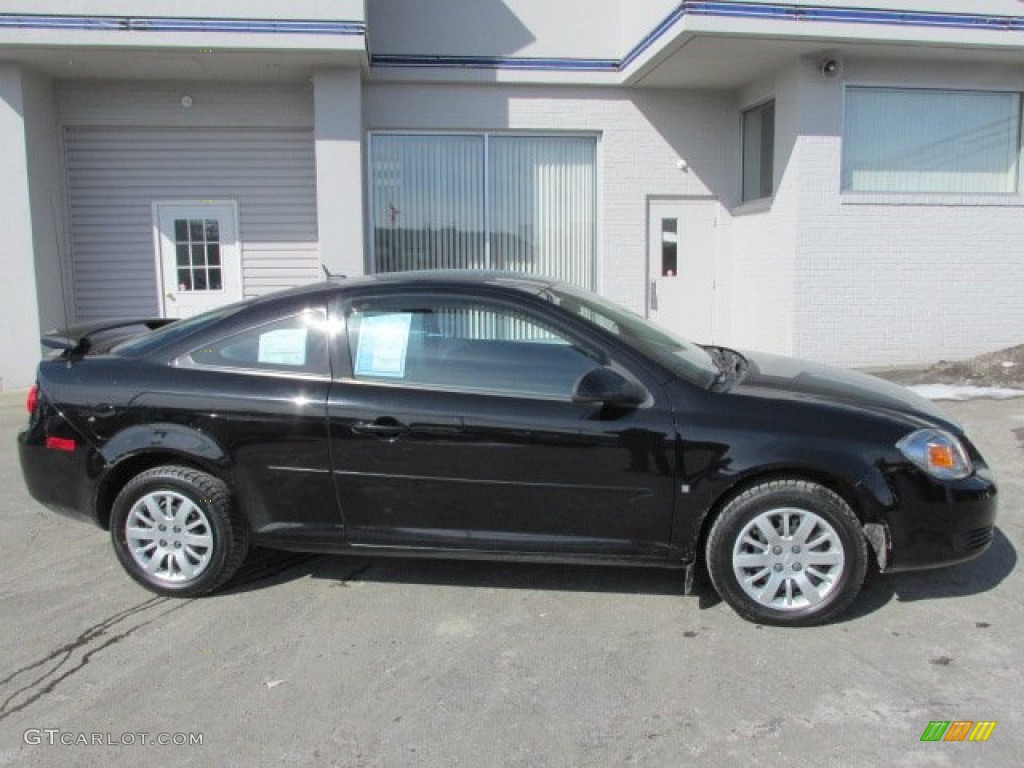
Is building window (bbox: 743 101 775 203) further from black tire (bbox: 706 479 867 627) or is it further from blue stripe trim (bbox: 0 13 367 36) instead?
black tire (bbox: 706 479 867 627)

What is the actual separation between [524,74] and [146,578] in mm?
8742

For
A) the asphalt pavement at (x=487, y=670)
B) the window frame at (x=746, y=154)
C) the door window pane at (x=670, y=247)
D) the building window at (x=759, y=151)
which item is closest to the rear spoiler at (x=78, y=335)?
the asphalt pavement at (x=487, y=670)

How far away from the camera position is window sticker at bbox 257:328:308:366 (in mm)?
4254

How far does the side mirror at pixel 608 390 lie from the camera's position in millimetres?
3859

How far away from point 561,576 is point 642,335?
4.28ft

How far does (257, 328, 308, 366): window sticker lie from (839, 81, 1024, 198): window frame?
321 inches

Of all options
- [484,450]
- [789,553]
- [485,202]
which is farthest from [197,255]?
[789,553]

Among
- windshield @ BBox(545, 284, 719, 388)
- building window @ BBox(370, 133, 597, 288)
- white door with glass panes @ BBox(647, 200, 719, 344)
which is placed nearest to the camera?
windshield @ BBox(545, 284, 719, 388)

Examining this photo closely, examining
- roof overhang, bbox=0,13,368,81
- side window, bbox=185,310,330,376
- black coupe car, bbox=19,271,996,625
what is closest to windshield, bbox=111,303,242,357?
black coupe car, bbox=19,271,996,625

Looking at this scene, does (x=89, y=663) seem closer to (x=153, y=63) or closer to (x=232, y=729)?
(x=232, y=729)

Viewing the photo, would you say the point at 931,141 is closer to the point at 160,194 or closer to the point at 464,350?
the point at 464,350

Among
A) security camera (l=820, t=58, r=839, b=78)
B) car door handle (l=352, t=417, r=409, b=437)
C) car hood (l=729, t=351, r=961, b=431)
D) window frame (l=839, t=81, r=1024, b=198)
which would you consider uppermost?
security camera (l=820, t=58, r=839, b=78)

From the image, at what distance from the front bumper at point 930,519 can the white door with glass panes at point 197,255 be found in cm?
952

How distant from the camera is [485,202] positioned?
1161 centimetres
